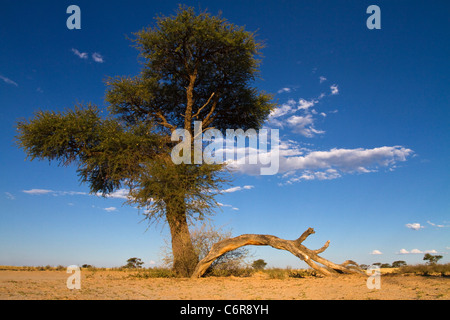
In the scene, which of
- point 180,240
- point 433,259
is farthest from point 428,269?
point 180,240

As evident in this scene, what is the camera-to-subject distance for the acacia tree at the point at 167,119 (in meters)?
13.9

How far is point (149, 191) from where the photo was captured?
13.8m

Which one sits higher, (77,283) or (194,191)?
(194,191)

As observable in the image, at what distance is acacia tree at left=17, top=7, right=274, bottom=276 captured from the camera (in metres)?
13.9

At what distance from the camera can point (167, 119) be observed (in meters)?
18.5

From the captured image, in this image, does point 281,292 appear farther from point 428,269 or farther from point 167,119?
point 167,119

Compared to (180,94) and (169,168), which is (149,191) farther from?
(180,94)

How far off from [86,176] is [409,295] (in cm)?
1446

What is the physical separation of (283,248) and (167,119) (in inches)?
375

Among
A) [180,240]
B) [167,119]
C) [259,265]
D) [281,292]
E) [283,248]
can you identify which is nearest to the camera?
[281,292]

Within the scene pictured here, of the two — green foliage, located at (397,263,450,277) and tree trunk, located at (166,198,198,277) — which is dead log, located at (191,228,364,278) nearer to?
tree trunk, located at (166,198,198,277)

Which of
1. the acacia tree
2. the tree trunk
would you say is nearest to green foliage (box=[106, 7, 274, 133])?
the acacia tree
